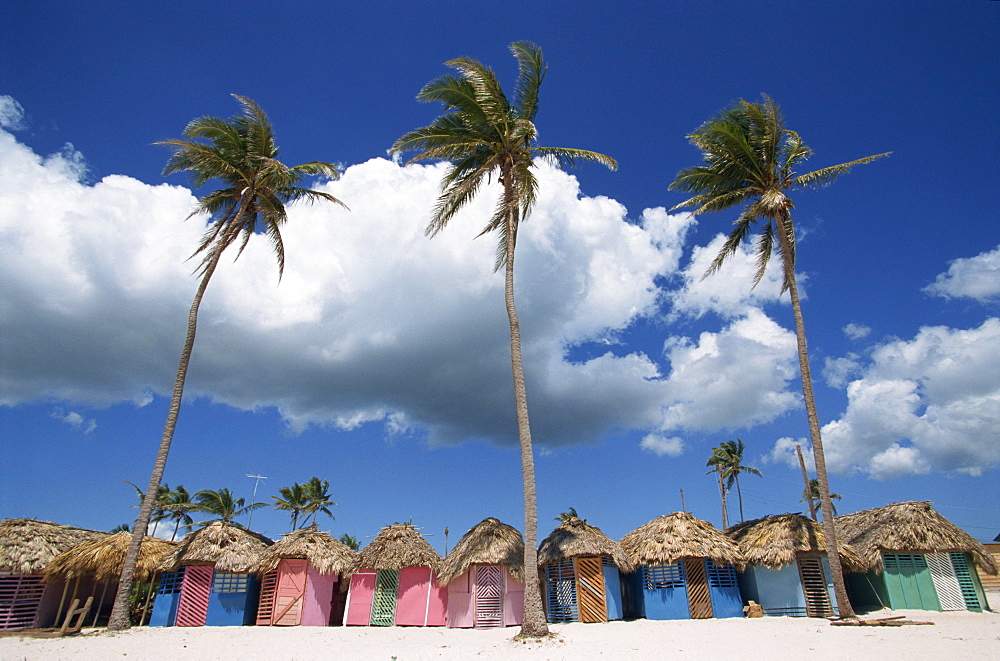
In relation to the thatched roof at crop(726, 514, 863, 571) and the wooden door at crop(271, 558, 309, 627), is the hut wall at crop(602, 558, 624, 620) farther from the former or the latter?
the wooden door at crop(271, 558, 309, 627)

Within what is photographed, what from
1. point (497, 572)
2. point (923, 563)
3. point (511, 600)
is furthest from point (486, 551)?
point (923, 563)

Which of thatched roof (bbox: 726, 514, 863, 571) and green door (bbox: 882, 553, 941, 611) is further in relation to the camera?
green door (bbox: 882, 553, 941, 611)

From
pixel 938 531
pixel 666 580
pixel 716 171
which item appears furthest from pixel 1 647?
pixel 938 531

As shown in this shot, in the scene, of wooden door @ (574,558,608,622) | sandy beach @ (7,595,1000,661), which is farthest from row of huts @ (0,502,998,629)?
sandy beach @ (7,595,1000,661)

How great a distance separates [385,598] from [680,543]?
9301mm

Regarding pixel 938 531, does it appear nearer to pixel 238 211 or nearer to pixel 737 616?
pixel 737 616

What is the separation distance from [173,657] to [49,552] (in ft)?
30.2

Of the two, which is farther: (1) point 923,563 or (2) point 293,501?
(2) point 293,501

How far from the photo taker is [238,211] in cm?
1748

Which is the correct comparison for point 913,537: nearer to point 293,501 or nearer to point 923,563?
point 923,563

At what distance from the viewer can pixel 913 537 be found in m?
17.1

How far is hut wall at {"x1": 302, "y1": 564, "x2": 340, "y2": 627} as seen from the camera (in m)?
17.4

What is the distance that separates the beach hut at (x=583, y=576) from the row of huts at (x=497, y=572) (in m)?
0.04

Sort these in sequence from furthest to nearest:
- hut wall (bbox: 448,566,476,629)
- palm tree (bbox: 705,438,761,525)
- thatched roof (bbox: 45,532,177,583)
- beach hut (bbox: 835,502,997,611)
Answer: palm tree (bbox: 705,438,761,525) < beach hut (bbox: 835,502,997,611) < hut wall (bbox: 448,566,476,629) < thatched roof (bbox: 45,532,177,583)
